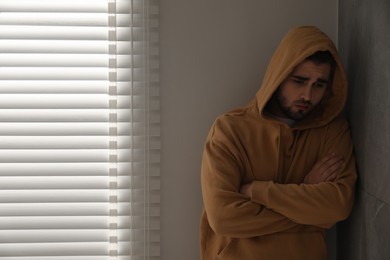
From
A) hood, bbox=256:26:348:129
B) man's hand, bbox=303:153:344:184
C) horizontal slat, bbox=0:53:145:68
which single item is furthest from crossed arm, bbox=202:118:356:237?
horizontal slat, bbox=0:53:145:68

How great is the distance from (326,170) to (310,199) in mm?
145

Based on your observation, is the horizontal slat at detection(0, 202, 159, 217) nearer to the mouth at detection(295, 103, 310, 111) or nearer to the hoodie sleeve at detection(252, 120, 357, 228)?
the hoodie sleeve at detection(252, 120, 357, 228)

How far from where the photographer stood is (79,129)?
7.82ft

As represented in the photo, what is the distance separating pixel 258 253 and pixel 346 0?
96 cm

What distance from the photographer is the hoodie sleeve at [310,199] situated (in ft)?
6.63

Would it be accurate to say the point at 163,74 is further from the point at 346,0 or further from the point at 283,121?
the point at 346,0

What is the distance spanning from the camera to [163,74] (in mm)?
2383

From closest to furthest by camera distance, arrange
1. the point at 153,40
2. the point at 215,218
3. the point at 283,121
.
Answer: the point at 215,218
the point at 283,121
the point at 153,40

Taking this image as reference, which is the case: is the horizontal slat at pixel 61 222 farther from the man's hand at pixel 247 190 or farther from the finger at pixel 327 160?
the finger at pixel 327 160

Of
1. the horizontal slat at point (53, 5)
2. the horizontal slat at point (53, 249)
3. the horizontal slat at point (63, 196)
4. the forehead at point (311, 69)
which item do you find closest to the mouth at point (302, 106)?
the forehead at point (311, 69)

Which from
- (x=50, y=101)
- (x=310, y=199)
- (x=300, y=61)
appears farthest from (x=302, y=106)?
(x=50, y=101)

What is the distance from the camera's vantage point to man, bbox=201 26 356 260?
204 centimetres

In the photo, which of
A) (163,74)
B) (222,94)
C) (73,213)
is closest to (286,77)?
(222,94)

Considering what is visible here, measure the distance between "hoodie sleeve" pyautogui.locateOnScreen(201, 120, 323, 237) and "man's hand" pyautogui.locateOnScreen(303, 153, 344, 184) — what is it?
0.54 ft
